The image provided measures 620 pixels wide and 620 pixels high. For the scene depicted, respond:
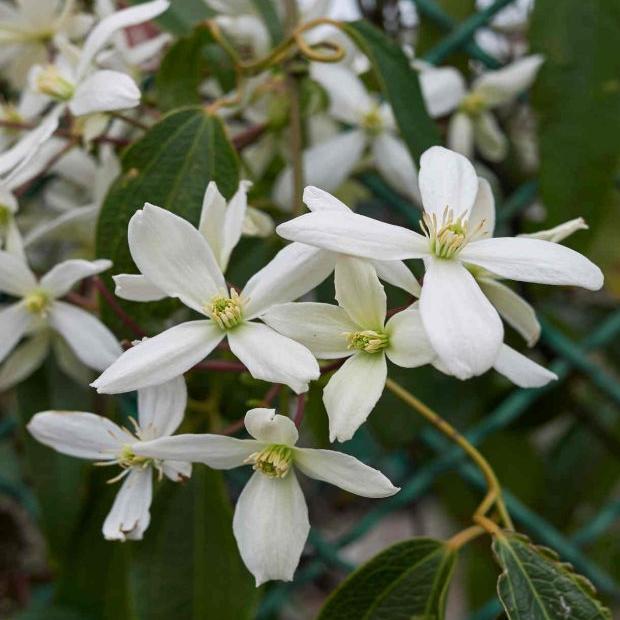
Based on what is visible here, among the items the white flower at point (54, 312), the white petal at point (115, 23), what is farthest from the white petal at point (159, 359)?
the white petal at point (115, 23)

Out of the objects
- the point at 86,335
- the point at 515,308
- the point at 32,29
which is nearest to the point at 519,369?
the point at 515,308

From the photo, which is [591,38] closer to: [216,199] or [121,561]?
[216,199]

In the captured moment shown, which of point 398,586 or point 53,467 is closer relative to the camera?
point 398,586

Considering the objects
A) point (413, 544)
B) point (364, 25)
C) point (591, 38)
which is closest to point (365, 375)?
point (413, 544)

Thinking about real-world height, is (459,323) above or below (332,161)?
above

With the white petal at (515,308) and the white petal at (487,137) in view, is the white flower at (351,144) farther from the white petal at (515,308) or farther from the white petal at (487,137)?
the white petal at (515,308)

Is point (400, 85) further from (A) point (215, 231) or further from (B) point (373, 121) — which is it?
(A) point (215, 231)

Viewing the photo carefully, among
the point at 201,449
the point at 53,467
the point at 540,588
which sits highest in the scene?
the point at 201,449
